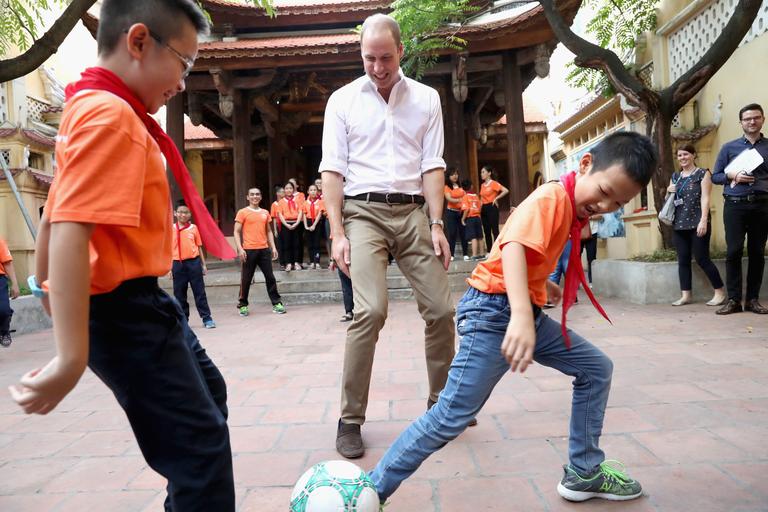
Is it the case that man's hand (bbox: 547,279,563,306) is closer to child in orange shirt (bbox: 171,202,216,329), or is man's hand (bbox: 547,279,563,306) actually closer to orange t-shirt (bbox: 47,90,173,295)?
orange t-shirt (bbox: 47,90,173,295)

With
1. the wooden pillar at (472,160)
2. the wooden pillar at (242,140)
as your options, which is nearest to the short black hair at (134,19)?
the wooden pillar at (242,140)

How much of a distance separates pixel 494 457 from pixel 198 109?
36.9 ft

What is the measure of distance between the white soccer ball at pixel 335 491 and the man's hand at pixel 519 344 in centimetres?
64

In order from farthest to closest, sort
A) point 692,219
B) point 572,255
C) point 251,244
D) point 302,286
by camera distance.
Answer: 1. point 302,286
2. point 251,244
3. point 692,219
4. point 572,255

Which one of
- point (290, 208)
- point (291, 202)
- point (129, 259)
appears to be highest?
point (291, 202)

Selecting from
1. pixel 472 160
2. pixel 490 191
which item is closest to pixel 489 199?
pixel 490 191

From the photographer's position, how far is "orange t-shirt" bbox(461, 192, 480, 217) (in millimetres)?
10547

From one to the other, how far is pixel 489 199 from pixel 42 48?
745 cm

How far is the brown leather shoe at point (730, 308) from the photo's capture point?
595 centimetres

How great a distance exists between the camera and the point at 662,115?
7258mm

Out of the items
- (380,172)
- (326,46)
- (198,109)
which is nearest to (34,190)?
(198,109)

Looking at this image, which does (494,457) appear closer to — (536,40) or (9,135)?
(536,40)

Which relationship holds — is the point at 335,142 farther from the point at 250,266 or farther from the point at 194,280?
the point at 250,266

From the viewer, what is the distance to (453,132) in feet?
40.4
